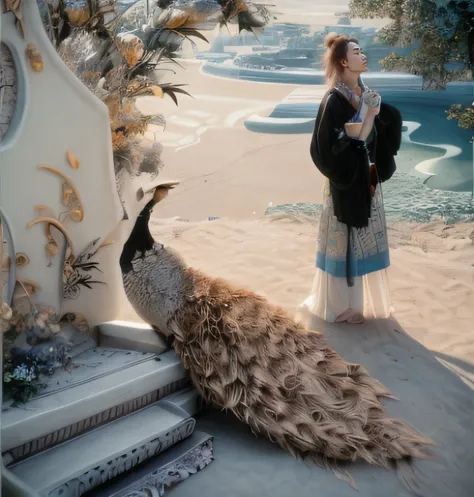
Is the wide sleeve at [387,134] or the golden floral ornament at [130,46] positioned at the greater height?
the golden floral ornament at [130,46]

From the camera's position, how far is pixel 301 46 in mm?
3338

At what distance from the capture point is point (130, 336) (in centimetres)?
241

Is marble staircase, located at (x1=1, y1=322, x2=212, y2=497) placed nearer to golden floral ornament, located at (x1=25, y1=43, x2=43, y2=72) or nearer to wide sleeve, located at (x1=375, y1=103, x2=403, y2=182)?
golden floral ornament, located at (x1=25, y1=43, x2=43, y2=72)

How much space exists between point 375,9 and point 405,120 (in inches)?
26.0

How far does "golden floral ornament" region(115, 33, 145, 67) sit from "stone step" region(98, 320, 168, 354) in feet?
3.13

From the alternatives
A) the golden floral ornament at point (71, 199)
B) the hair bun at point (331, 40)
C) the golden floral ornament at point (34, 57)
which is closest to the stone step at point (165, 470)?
the golden floral ornament at point (71, 199)

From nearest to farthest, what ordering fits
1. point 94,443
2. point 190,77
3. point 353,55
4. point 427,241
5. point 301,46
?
1. point 94,443
2. point 353,55
3. point 190,77
4. point 301,46
5. point 427,241

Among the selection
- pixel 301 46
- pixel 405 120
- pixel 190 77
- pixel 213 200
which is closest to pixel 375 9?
pixel 301 46

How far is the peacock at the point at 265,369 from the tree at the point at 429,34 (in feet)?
5.24

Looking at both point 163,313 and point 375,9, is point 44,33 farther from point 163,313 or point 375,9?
point 375,9

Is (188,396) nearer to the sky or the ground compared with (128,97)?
nearer to the ground

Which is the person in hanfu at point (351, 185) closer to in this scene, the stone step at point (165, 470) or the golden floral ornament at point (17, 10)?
the stone step at point (165, 470)

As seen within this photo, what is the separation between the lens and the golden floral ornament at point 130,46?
2.27 m

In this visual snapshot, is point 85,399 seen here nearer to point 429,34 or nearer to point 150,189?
point 150,189
